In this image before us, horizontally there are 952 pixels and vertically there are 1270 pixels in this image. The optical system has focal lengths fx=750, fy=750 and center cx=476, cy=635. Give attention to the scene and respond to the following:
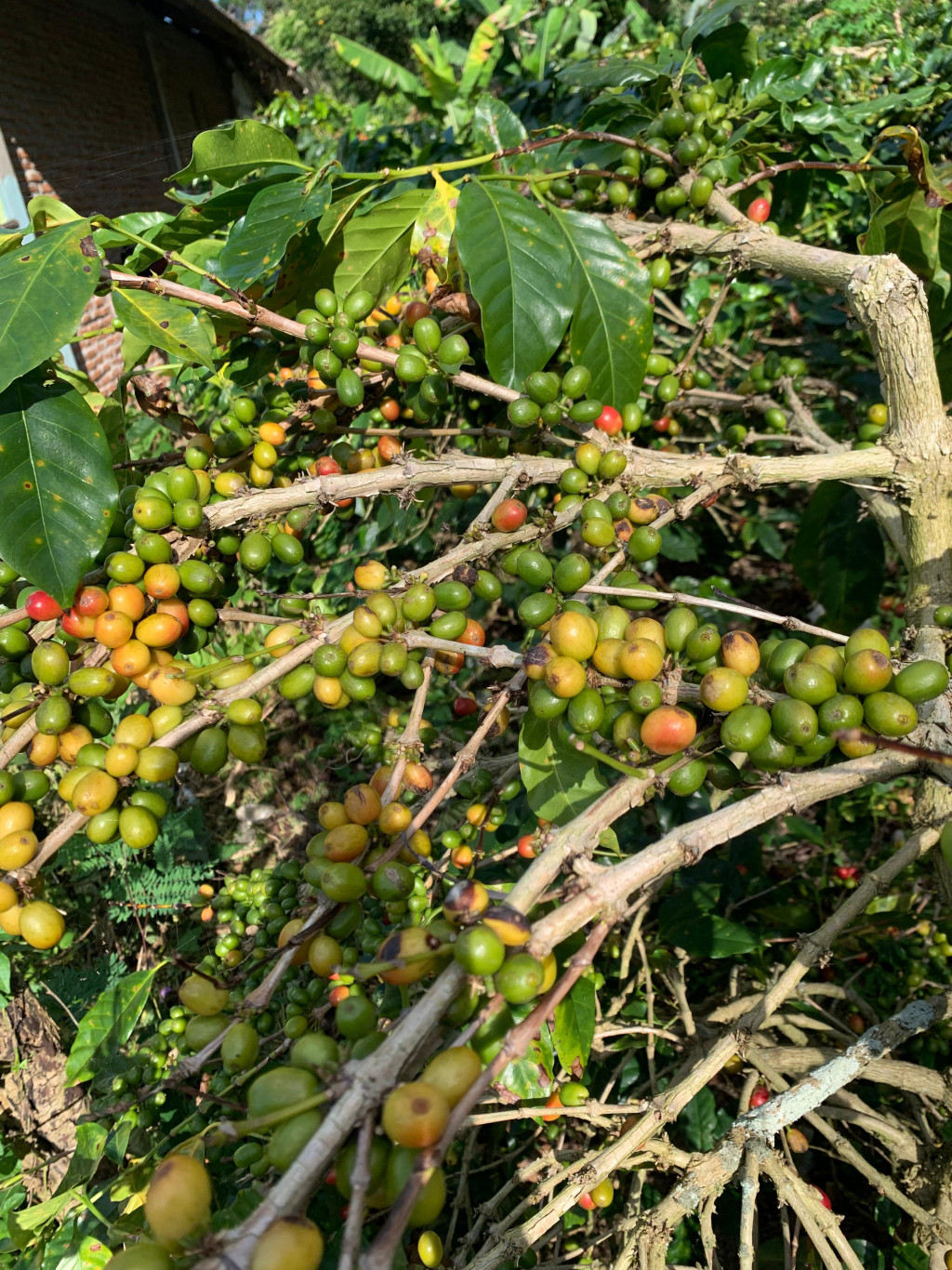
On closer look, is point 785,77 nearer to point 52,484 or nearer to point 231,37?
point 52,484

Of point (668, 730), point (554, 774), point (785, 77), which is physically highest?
point (785, 77)

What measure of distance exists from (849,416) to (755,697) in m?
2.32

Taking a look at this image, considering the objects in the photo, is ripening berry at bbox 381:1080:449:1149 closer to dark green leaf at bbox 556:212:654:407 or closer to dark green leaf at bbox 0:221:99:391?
dark green leaf at bbox 0:221:99:391

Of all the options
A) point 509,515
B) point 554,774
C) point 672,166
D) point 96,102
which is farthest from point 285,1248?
point 96,102

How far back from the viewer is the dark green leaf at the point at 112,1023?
1938 mm

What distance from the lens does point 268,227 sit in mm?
1479

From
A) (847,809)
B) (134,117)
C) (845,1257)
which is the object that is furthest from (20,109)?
(845,1257)

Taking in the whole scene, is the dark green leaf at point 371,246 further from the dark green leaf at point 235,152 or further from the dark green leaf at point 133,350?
the dark green leaf at point 133,350

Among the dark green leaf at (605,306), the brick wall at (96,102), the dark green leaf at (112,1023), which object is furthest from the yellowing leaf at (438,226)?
the brick wall at (96,102)

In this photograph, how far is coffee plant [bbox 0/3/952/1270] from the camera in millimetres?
931

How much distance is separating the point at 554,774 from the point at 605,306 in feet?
3.70

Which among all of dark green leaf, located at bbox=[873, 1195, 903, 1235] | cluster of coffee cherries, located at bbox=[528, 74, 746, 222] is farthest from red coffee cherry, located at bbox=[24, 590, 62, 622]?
dark green leaf, located at bbox=[873, 1195, 903, 1235]

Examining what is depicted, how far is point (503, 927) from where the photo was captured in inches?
29.6

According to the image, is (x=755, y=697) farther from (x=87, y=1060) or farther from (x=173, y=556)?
(x=87, y=1060)
